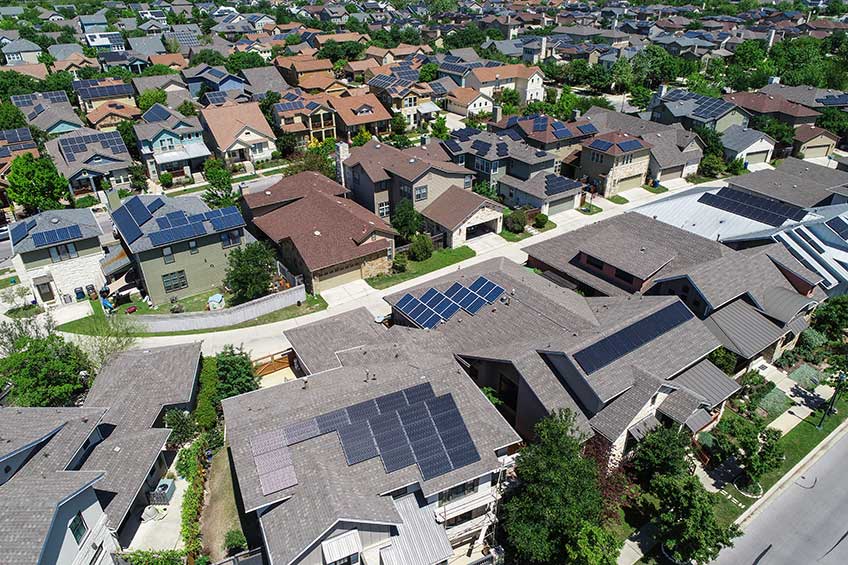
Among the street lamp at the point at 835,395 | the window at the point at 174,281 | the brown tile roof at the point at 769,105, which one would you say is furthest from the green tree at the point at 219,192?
the brown tile roof at the point at 769,105

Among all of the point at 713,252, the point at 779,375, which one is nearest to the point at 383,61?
the point at 713,252

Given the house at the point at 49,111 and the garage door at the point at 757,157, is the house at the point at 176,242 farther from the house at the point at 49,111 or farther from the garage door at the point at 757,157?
the garage door at the point at 757,157

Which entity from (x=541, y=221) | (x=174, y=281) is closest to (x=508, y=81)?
(x=541, y=221)

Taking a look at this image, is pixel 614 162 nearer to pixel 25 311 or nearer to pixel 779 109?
pixel 779 109

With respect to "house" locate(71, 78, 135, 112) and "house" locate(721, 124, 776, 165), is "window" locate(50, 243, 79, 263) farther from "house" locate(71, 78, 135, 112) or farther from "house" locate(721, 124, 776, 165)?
"house" locate(721, 124, 776, 165)

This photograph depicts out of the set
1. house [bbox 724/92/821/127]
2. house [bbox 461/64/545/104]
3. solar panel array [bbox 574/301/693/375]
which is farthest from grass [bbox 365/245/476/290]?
house [bbox 461/64/545/104]

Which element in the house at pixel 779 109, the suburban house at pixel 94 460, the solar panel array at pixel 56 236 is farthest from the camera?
the house at pixel 779 109
